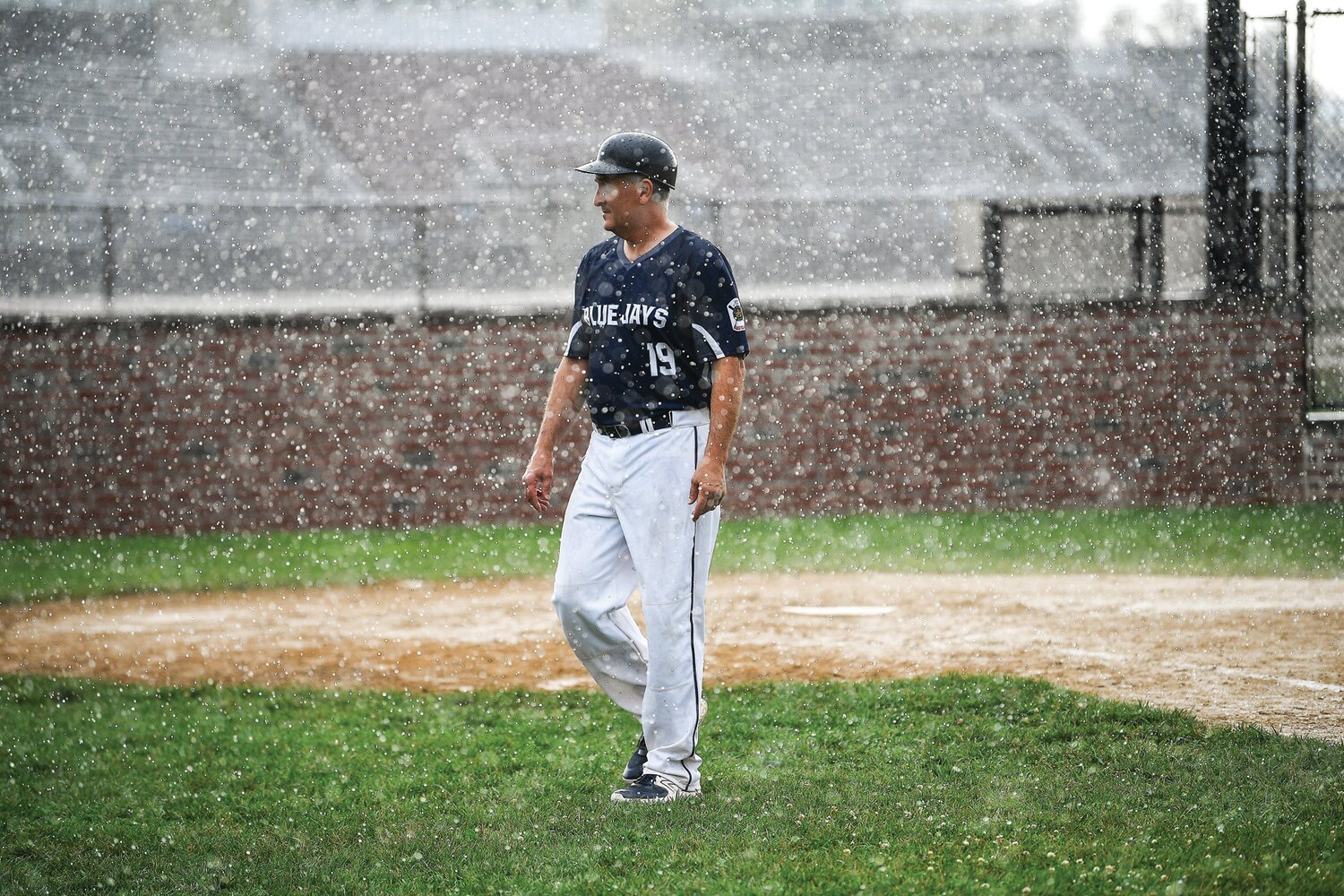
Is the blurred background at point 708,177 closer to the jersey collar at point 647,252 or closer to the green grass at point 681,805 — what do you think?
the green grass at point 681,805

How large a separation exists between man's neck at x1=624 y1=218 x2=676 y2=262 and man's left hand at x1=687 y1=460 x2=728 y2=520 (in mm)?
732

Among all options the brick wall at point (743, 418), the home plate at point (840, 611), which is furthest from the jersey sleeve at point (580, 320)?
the brick wall at point (743, 418)

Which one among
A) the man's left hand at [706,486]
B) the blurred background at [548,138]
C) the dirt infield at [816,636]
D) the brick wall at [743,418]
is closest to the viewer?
the man's left hand at [706,486]

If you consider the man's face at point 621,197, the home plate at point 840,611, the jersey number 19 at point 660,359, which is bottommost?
the home plate at point 840,611

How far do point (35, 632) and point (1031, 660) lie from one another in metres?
5.80

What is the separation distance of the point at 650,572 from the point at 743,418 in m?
9.09

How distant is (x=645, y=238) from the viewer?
454 cm

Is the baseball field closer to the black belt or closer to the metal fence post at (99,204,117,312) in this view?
the black belt

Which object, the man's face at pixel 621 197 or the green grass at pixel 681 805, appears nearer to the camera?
the green grass at pixel 681 805

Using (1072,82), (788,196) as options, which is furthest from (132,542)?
(1072,82)

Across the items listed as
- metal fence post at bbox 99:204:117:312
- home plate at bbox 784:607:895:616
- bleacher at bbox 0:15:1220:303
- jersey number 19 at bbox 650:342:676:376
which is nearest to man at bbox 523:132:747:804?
jersey number 19 at bbox 650:342:676:376

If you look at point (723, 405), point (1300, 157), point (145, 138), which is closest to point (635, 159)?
point (723, 405)

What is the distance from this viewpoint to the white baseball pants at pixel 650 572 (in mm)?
4395

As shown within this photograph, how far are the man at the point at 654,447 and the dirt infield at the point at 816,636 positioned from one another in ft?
7.20
